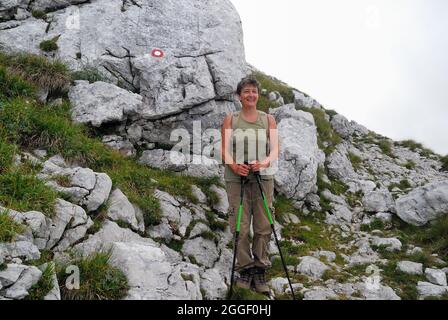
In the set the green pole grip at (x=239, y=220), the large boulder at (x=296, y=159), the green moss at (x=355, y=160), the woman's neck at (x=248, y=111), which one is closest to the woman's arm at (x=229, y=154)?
the woman's neck at (x=248, y=111)

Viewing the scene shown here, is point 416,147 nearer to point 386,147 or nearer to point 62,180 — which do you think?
point 386,147

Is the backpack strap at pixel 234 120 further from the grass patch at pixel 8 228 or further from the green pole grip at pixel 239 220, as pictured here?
the grass patch at pixel 8 228

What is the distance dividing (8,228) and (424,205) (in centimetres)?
1191

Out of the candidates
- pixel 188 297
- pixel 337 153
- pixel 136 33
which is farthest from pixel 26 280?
pixel 337 153

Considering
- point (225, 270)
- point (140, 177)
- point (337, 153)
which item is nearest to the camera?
point (225, 270)

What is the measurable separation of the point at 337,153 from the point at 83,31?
40.0ft

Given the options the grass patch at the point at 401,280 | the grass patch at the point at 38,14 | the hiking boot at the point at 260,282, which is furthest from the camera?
the grass patch at the point at 38,14

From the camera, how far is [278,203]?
1209cm

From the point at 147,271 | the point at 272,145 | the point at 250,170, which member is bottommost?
the point at 147,271

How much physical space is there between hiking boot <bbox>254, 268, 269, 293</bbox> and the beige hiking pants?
0.56 ft

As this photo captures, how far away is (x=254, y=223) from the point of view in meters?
7.73

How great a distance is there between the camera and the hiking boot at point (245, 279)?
24.2 feet

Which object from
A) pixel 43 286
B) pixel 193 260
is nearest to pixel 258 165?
pixel 193 260

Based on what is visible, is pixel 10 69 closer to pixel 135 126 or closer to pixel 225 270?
pixel 135 126
